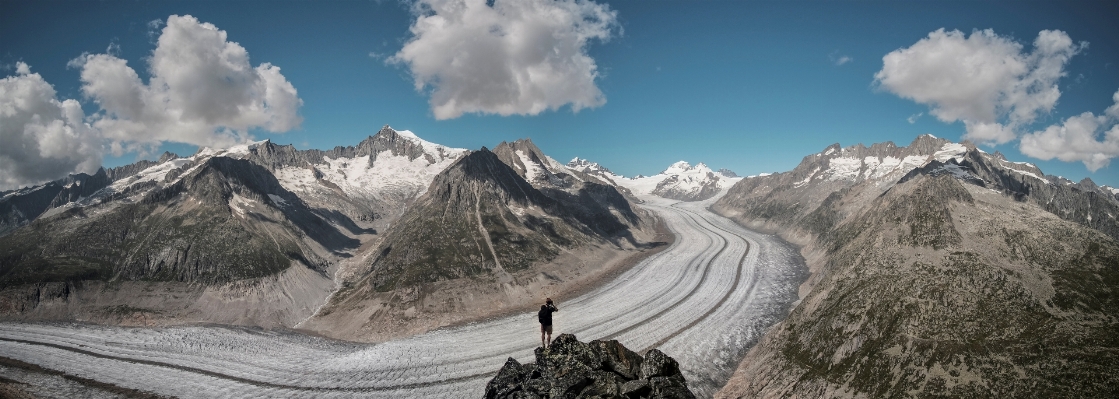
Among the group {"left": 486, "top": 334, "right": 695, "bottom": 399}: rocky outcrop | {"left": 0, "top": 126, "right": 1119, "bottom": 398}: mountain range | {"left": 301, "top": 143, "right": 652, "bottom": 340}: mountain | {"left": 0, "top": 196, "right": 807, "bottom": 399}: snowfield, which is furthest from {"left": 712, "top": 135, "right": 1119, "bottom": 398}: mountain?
{"left": 301, "top": 143, "right": 652, "bottom": 340}: mountain

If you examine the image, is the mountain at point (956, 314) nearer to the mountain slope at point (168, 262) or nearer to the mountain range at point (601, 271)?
the mountain range at point (601, 271)

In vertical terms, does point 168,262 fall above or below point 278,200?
below

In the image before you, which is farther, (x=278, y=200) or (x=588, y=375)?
(x=278, y=200)

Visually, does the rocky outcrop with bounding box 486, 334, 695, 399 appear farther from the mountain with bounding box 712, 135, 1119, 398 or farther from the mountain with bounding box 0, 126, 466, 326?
the mountain with bounding box 0, 126, 466, 326

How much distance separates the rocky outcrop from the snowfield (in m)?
29.6

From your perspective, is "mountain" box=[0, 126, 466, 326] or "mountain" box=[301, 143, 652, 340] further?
"mountain" box=[301, 143, 652, 340]

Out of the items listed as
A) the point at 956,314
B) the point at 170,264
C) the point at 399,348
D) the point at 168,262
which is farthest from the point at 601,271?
the point at 168,262

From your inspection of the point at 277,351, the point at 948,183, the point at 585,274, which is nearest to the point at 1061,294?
the point at 948,183

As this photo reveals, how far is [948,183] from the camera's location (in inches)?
3088

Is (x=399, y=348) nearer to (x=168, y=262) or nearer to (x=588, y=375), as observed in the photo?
(x=588, y=375)

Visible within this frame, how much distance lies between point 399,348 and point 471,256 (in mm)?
44249

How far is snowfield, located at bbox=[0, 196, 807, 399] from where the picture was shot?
56906 mm

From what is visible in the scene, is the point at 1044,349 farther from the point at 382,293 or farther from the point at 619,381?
the point at 382,293

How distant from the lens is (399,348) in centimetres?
7075
